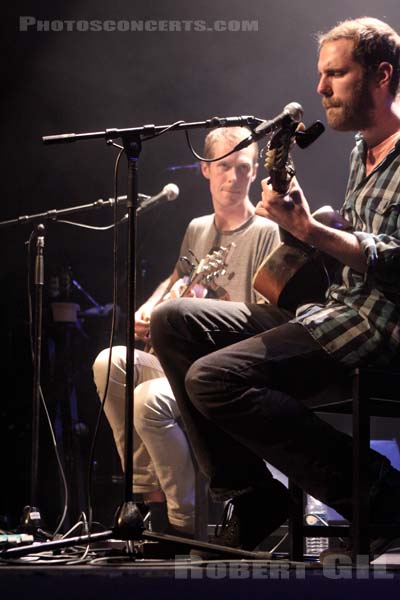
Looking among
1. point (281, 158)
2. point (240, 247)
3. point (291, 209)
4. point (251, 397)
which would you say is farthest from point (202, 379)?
point (240, 247)

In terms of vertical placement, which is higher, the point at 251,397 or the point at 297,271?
the point at 297,271

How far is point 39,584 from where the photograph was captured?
1.48m

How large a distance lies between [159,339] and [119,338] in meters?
2.11

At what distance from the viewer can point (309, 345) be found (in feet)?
6.98

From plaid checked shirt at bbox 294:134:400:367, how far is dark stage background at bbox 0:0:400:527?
2102 millimetres

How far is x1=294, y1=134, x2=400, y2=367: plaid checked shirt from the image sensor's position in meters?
2.09

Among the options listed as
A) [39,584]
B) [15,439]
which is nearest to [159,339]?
[39,584]

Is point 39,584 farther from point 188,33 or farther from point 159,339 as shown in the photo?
point 188,33

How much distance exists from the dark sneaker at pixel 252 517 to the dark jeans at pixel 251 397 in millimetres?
33

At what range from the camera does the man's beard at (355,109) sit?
2.32 m

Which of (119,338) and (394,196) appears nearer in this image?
(394,196)

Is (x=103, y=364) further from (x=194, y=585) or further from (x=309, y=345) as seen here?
(x=194, y=585)

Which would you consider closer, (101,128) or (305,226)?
(305,226)

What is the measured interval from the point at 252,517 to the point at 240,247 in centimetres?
188
